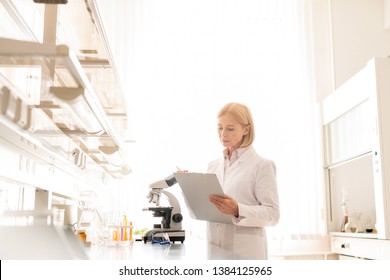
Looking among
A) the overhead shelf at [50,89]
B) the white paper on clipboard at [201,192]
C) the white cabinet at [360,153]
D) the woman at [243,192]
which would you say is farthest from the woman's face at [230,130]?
the white cabinet at [360,153]

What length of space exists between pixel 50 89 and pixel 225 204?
1022 mm

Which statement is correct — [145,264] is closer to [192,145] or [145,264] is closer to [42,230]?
[42,230]

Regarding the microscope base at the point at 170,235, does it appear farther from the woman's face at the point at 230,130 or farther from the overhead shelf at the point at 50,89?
the overhead shelf at the point at 50,89

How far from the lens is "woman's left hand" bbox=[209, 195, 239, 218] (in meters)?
2.06

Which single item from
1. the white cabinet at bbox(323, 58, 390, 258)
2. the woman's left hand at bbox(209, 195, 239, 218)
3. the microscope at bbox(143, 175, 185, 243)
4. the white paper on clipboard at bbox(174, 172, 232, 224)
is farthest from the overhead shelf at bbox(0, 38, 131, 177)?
the white cabinet at bbox(323, 58, 390, 258)

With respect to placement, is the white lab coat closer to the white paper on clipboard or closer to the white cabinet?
the white paper on clipboard

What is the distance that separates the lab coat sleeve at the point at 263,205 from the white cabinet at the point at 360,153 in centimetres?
134

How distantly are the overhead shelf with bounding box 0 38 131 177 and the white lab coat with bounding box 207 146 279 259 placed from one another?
27.6 inches

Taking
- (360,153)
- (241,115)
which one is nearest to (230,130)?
(241,115)

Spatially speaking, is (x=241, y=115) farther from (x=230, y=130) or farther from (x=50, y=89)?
(x=50, y=89)

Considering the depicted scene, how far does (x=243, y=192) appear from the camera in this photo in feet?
7.42

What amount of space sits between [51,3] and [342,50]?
390 centimetres

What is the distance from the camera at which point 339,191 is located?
4.31 m

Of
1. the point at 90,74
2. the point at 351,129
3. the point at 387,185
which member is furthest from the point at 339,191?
the point at 90,74
